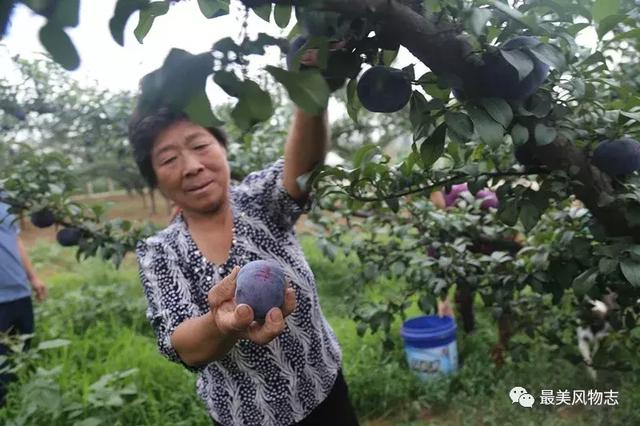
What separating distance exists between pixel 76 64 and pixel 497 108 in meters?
0.51

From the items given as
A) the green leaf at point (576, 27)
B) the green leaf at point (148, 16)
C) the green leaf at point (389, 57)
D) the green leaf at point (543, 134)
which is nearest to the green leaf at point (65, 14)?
the green leaf at point (148, 16)

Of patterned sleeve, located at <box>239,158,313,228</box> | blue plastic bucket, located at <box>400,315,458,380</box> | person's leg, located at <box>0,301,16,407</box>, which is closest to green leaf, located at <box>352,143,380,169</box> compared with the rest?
patterned sleeve, located at <box>239,158,313,228</box>

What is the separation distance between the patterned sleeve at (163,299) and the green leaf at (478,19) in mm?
798

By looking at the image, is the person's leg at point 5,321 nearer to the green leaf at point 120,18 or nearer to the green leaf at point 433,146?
the green leaf at point 433,146

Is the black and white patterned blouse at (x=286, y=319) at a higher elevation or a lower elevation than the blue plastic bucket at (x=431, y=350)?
higher

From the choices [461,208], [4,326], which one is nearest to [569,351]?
[461,208]

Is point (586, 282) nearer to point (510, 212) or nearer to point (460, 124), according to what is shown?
point (510, 212)

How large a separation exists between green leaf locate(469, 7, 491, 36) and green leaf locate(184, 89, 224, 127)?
1.19 ft

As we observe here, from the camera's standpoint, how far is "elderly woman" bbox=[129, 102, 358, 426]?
1.29 m

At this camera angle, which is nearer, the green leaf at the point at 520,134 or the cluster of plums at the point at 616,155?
the green leaf at the point at 520,134

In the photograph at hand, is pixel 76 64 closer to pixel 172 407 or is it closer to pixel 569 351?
pixel 569 351

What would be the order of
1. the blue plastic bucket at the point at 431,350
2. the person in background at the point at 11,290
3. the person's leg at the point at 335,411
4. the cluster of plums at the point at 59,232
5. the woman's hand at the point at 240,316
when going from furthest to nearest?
the blue plastic bucket at the point at 431,350, the person in background at the point at 11,290, the cluster of plums at the point at 59,232, the person's leg at the point at 335,411, the woman's hand at the point at 240,316

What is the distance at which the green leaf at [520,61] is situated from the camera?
687 mm

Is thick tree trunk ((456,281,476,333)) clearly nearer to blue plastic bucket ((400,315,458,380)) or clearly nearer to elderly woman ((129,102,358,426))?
blue plastic bucket ((400,315,458,380))
